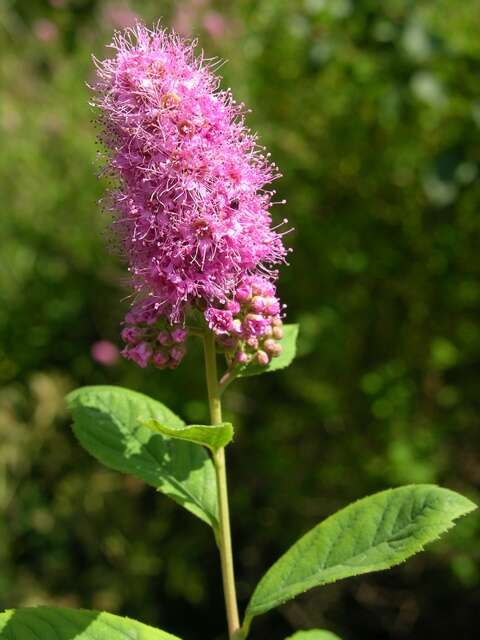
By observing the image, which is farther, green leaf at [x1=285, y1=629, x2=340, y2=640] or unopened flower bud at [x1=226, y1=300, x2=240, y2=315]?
green leaf at [x1=285, y1=629, x2=340, y2=640]

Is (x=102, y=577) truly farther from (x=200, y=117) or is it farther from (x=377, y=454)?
(x=200, y=117)

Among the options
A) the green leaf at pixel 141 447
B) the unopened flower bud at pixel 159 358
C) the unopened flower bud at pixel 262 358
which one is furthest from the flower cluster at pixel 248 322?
the green leaf at pixel 141 447

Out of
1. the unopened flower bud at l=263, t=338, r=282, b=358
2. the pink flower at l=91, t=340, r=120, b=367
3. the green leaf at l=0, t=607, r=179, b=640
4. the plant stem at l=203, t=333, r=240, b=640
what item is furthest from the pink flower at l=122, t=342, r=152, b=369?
the pink flower at l=91, t=340, r=120, b=367

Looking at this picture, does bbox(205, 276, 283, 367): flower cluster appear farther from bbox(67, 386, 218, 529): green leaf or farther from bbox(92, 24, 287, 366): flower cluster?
bbox(67, 386, 218, 529): green leaf

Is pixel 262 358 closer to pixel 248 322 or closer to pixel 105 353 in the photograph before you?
pixel 248 322

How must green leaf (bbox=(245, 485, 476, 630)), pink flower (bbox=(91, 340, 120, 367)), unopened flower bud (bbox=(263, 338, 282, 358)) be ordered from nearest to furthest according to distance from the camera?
green leaf (bbox=(245, 485, 476, 630)) → unopened flower bud (bbox=(263, 338, 282, 358)) → pink flower (bbox=(91, 340, 120, 367))

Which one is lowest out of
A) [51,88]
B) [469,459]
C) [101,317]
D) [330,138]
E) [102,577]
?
[102,577]

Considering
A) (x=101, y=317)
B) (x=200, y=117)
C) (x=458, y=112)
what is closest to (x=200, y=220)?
(x=200, y=117)
